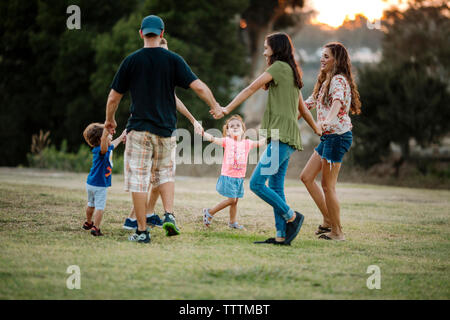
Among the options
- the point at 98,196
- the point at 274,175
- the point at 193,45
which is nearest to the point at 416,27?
the point at 193,45

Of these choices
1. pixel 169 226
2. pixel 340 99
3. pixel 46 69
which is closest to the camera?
pixel 169 226

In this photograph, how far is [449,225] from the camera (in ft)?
25.3

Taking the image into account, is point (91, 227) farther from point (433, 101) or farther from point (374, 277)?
point (433, 101)

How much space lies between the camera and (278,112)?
5.25 metres

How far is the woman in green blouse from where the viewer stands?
5.24 metres

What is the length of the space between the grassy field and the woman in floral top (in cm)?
54

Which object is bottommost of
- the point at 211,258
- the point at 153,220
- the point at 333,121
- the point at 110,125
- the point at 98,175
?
the point at 211,258

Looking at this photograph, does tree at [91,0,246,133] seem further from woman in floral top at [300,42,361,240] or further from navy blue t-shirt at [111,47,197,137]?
navy blue t-shirt at [111,47,197,137]

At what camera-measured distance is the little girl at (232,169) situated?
21.7ft

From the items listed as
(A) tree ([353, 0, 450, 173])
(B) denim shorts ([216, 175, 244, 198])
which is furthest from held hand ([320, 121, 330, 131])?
(A) tree ([353, 0, 450, 173])

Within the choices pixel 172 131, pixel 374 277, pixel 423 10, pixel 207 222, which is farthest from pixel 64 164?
pixel 423 10

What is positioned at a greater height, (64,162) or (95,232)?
(64,162)

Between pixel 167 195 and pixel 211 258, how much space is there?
3.42 ft

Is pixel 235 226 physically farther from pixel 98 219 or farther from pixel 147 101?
pixel 147 101
